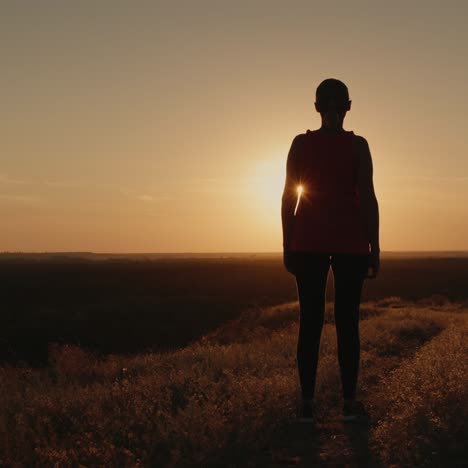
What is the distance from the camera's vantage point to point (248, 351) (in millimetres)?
9492

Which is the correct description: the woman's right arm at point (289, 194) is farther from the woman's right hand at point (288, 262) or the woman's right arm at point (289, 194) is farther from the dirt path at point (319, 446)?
the dirt path at point (319, 446)

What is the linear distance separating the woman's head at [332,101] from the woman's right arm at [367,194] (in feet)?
0.76

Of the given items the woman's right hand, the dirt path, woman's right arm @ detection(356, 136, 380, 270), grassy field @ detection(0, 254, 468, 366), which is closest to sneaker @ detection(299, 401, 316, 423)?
the dirt path

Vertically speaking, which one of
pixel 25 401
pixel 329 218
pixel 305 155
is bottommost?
pixel 25 401

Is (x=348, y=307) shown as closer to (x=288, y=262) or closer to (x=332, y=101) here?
(x=288, y=262)

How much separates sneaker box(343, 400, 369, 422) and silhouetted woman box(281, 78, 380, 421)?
72 centimetres

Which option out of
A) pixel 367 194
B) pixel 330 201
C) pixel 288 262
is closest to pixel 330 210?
pixel 330 201

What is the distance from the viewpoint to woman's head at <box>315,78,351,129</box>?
16.5 ft

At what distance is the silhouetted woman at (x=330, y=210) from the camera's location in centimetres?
496

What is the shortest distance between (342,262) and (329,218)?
0.34 m

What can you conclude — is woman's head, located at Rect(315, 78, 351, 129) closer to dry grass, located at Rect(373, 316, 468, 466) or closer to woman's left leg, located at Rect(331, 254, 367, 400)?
woman's left leg, located at Rect(331, 254, 367, 400)

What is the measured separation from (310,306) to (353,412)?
36.3 inches

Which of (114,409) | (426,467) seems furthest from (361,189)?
(114,409)

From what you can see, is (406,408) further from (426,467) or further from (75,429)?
(75,429)
